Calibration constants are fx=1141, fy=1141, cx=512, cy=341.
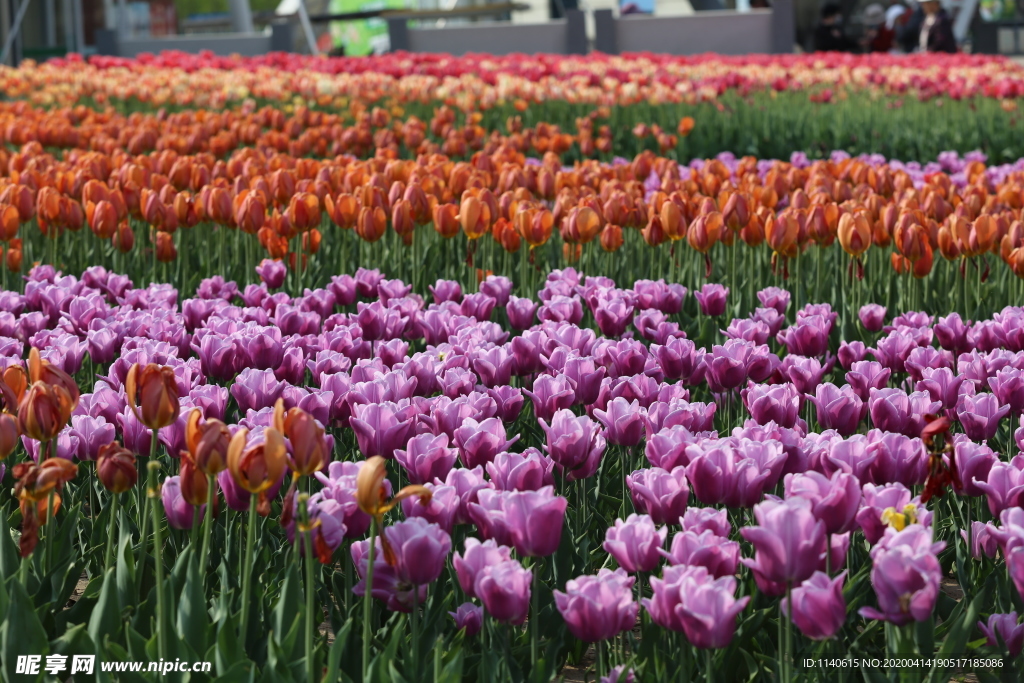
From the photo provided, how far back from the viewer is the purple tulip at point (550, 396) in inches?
95.7

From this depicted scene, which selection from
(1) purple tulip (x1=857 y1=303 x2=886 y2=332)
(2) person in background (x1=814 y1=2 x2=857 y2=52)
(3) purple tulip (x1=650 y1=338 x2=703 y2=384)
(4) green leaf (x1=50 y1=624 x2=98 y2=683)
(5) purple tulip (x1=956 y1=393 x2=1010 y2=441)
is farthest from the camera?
(2) person in background (x1=814 y1=2 x2=857 y2=52)

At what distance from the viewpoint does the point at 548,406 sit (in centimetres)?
244

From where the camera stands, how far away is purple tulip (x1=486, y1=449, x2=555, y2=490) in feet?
6.29

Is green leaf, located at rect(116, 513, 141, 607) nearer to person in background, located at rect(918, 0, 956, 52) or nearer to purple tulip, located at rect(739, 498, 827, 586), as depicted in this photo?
purple tulip, located at rect(739, 498, 827, 586)

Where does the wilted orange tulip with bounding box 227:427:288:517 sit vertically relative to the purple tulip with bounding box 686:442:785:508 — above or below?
above

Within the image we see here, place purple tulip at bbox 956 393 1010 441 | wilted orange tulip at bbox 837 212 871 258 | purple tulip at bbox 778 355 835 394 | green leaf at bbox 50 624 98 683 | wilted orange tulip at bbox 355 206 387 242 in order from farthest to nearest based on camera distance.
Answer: wilted orange tulip at bbox 355 206 387 242 → wilted orange tulip at bbox 837 212 871 258 → purple tulip at bbox 778 355 835 394 → purple tulip at bbox 956 393 1010 441 → green leaf at bbox 50 624 98 683

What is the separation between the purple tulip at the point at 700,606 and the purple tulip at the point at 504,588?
19 centimetres

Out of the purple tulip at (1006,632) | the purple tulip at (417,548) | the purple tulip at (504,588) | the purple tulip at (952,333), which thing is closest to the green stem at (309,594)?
the purple tulip at (417,548)

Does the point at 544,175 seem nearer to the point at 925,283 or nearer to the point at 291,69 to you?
the point at 925,283

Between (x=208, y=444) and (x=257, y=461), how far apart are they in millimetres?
86

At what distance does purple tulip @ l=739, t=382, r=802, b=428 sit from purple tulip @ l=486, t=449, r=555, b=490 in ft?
2.15

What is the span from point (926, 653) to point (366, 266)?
11.2ft

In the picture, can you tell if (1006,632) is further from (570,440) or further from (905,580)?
(570,440)

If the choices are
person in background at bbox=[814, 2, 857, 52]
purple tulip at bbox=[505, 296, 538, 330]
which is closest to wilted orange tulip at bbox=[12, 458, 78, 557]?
purple tulip at bbox=[505, 296, 538, 330]
